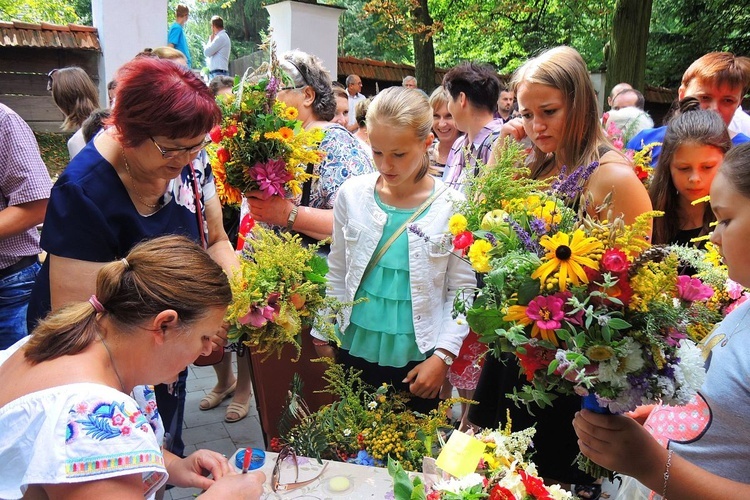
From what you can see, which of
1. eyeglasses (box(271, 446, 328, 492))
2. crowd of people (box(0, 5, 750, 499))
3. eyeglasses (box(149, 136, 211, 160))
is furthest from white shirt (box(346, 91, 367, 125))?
eyeglasses (box(271, 446, 328, 492))

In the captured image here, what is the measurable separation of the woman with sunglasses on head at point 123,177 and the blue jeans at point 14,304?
2.70 feet

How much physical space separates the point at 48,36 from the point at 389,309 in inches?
321

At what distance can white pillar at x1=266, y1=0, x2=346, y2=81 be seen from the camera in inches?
271

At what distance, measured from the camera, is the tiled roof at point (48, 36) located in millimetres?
7922

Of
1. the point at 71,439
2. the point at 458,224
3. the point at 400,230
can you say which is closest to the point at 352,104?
the point at 400,230

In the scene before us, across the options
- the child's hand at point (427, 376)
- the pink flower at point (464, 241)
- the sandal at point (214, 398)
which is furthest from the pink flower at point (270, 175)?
the sandal at point (214, 398)

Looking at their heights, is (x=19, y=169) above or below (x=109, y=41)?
below

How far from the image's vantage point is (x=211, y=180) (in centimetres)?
238

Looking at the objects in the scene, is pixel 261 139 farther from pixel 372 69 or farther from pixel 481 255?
pixel 372 69

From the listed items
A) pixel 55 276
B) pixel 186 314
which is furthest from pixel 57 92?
pixel 186 314

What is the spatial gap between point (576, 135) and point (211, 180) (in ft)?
4.69

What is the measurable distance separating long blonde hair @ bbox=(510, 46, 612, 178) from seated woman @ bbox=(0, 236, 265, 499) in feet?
4.40

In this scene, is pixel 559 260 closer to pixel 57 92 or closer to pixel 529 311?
pixel 529 311

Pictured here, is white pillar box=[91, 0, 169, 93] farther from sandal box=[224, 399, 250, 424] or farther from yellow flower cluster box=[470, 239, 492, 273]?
yellow flower cluster box=[470, 239, 492, 273]
